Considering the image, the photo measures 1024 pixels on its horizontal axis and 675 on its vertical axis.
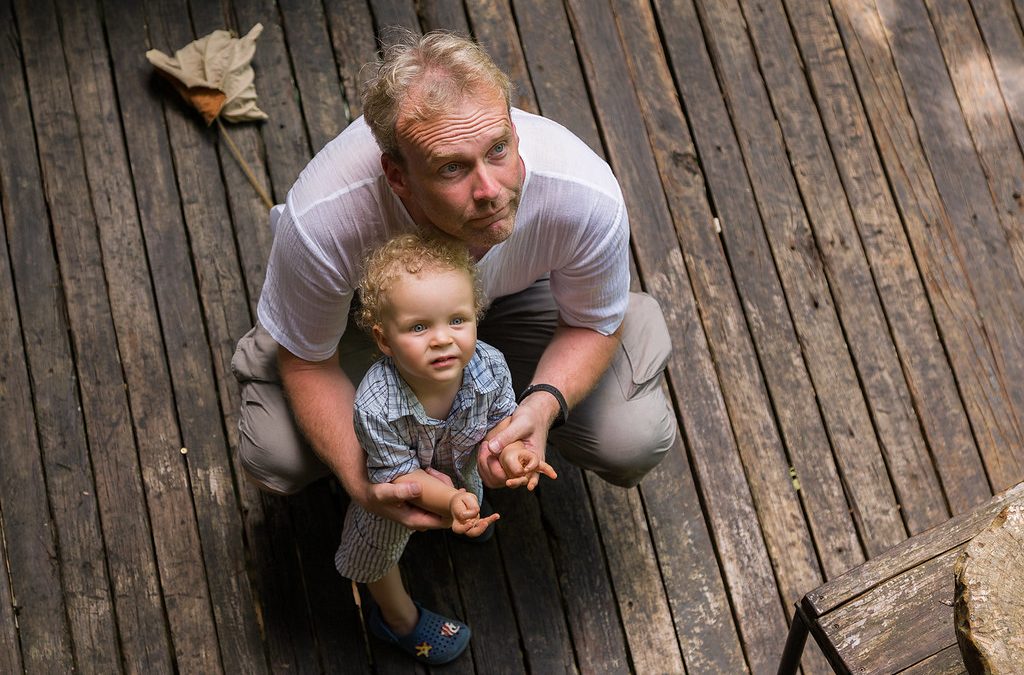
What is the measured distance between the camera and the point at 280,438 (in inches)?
79.0

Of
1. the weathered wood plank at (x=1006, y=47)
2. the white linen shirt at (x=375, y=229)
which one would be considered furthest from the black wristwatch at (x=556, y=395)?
the weathered wood plank at (x=1006, y=47)

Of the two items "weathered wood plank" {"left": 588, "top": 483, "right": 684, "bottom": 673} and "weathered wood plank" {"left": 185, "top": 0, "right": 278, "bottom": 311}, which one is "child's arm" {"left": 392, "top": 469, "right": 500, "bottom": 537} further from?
"weathered wood plank" {"left": 185, "top": 0, "right": 278, "bottom": 311}

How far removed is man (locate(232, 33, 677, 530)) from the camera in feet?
4.99

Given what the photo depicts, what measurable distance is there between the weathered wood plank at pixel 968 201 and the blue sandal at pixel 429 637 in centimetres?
127

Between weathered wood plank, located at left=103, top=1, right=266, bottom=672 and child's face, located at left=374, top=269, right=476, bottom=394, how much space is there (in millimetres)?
891

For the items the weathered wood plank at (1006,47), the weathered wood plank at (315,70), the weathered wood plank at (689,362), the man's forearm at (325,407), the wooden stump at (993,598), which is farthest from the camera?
the weathered wood plank at (1006,47)

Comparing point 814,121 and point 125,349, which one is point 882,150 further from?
point 125,349

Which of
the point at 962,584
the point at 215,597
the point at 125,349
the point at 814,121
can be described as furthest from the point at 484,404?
the point at 814,121

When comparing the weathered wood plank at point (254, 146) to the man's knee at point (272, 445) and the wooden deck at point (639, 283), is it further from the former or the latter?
the man's knee at point (272, 445)

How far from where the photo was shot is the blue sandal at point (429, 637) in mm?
2209

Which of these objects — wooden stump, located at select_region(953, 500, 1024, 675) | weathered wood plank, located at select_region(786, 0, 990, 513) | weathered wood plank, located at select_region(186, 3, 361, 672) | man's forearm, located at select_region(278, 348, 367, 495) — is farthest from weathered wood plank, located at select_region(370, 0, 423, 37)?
wooden stump, located at select_region(953, 500, 1024, 675)

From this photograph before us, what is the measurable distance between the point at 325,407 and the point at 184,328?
70 cm

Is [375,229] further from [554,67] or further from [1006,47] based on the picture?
[1006,47]

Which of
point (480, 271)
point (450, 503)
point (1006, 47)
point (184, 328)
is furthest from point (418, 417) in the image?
point (1006, 47)
